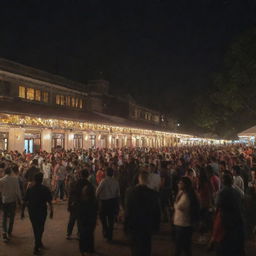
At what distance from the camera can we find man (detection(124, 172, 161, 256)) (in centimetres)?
422

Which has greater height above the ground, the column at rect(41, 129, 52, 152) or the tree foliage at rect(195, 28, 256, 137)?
the tree foliage at rect(195, 28, 256, 137)

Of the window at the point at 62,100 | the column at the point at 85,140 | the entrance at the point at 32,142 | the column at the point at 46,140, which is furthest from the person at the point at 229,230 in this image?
the window at the point at 62,100

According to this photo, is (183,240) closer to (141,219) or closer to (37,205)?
(141,219)

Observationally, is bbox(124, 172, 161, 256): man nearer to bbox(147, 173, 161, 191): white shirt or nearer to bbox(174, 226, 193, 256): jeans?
bbox(174, 226, 193, 256): jeans

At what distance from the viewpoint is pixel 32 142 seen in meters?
21.1

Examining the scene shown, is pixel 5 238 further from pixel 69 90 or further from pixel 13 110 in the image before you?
pixel 69 90

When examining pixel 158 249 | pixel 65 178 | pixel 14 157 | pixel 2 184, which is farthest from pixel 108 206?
pixel 14 157

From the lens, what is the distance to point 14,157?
1398 cm

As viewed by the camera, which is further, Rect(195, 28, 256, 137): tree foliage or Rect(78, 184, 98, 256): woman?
Rect(195, 28, 256, 137): tree foliage

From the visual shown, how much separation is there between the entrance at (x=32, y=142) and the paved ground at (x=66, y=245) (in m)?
13.9

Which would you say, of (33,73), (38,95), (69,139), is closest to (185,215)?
(69,139)

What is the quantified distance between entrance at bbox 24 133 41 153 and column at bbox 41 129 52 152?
33 cm

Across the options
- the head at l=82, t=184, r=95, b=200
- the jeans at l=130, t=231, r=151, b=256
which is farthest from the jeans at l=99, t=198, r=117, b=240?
the jeans at l=130, t=231, r=151, b=256

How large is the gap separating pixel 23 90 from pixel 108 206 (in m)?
18.8
